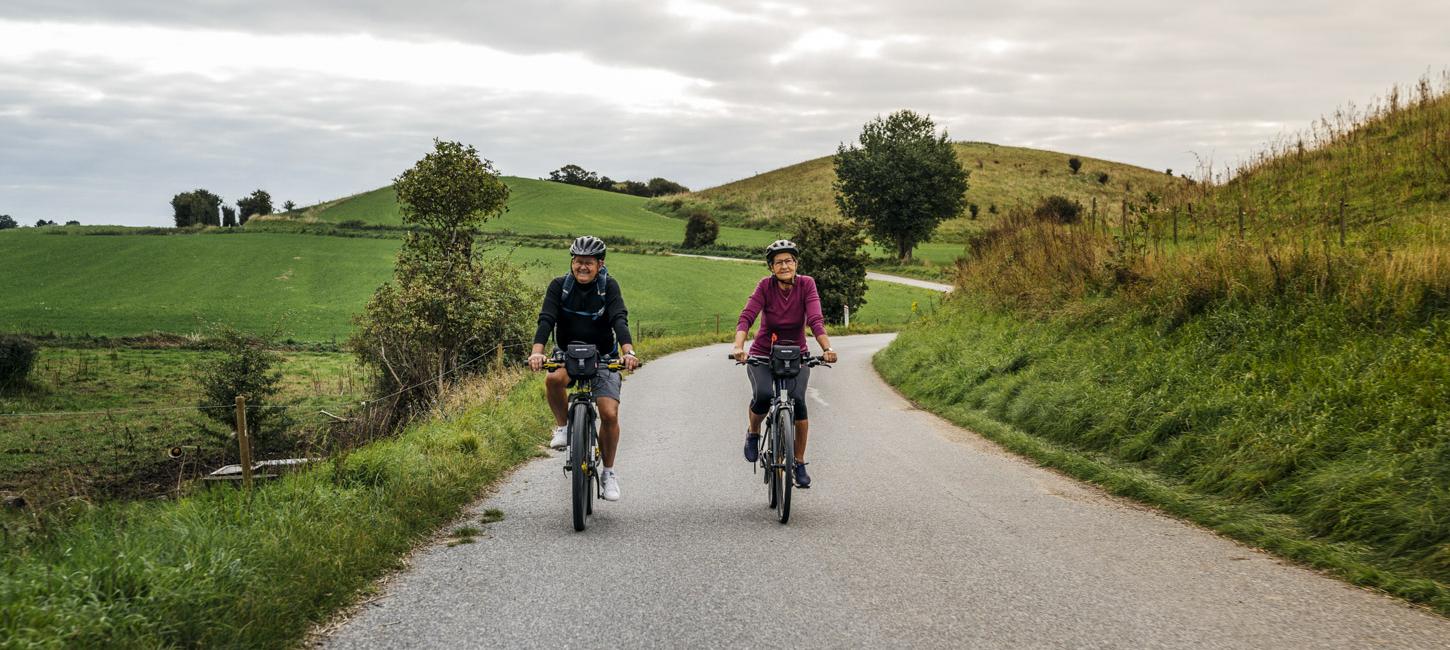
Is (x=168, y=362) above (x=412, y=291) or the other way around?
the other way around

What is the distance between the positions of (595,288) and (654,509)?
184 cm

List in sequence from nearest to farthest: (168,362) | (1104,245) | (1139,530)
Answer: (1139,530), (1104,245), (168,362)

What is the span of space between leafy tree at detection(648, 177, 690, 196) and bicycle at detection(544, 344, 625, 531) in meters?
149

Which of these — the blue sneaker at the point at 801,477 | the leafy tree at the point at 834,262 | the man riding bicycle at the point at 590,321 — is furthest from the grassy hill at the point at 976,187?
the man riding bicycle at the point at 590,321

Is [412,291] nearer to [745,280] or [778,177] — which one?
[745,280]

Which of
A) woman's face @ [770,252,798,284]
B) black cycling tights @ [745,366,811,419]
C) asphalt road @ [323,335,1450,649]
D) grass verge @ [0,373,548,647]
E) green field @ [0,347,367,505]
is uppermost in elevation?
woman's face @ [770,252,798,284]

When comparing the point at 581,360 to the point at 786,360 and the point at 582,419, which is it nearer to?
the point at 582,419

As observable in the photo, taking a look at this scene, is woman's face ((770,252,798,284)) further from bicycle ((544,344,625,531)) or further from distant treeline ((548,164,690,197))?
distant treeline ((548,164,690,197))

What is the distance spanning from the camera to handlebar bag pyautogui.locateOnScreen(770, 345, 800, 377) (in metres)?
Answer: 7.40

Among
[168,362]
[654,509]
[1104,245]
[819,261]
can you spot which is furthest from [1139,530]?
[819,261]

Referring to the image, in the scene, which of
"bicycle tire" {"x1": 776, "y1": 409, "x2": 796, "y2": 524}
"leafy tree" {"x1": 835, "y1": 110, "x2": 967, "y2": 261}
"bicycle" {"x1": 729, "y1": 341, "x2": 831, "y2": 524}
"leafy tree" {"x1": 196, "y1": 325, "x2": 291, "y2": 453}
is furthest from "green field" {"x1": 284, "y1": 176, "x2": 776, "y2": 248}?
"bicycle tire" {"x1": 776, "y1": 409, "x2": 796, "y2": 524}

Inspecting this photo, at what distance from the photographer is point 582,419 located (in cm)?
715

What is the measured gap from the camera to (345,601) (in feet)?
16.8

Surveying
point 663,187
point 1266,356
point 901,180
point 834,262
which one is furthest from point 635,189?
point 1266,356
